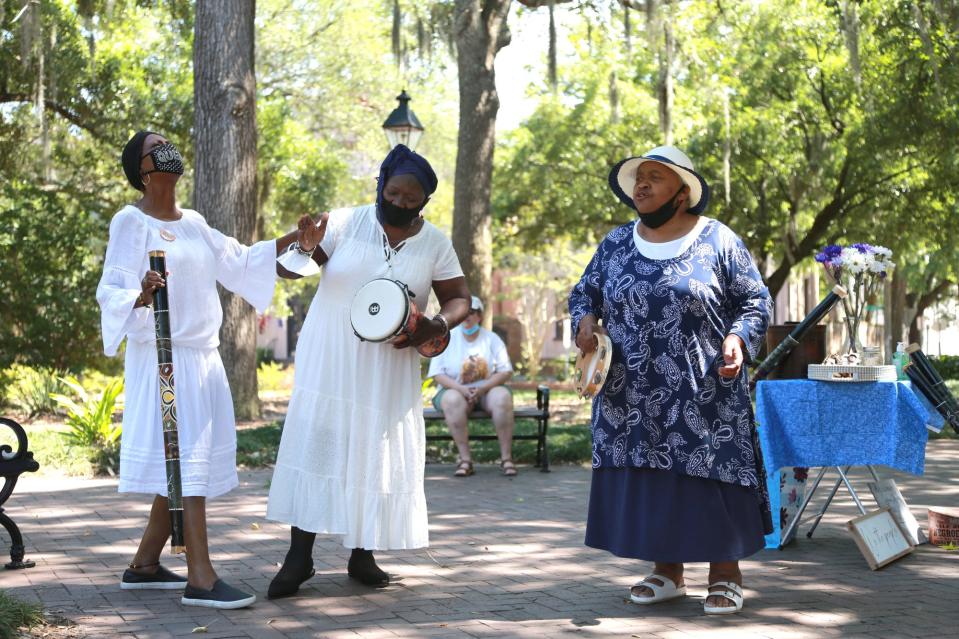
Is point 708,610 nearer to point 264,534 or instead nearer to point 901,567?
point 901,567

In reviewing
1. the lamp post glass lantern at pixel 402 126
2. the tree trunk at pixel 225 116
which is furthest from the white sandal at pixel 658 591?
the lamp post glass lantern at pixel 402 126

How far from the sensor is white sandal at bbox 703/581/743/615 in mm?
5141

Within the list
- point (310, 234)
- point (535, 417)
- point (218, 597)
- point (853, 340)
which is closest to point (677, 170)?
point (310, 234)

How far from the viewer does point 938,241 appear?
21438 mm

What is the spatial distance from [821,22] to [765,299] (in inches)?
663

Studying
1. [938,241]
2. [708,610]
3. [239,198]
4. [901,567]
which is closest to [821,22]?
[938,241]

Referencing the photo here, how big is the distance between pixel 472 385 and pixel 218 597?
219 inches

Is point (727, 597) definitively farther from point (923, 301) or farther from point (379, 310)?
point (923, 301)

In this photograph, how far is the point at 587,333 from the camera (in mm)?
5273

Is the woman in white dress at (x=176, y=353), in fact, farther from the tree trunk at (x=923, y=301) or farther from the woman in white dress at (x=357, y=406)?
the tree trunk at (x=923, y=301)

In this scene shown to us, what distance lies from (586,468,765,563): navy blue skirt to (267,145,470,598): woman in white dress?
96cm

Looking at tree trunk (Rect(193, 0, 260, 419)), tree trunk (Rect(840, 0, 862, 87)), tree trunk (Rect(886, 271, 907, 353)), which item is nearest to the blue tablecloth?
tree trunk (Rect(840, 0, 862, 87))

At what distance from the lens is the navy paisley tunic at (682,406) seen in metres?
A: 5.12

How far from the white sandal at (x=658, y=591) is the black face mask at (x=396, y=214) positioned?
2.01 metres
